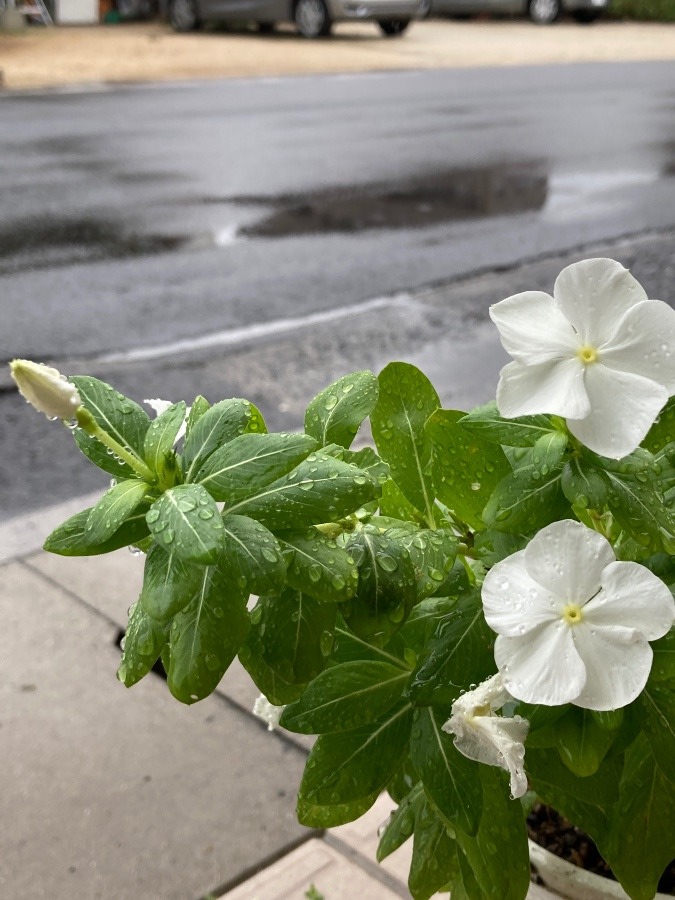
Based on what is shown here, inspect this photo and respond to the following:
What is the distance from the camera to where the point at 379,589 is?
3.60 ft

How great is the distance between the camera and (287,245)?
778 cm

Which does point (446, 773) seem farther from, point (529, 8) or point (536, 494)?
point (529, 8)

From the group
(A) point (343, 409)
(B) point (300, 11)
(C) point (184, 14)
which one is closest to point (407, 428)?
(A) point (343, 409)

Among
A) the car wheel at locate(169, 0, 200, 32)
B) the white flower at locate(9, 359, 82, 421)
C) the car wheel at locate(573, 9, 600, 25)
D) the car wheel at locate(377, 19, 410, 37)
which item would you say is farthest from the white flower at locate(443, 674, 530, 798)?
the car wheel at locate(573, 9, 600, 25)

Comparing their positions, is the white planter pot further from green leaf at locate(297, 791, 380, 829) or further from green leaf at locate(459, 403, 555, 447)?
green leaf at locate(459, 403, 555, 447)

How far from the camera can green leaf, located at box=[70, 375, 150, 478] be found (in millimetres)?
1155

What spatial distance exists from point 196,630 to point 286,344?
4.73 meters

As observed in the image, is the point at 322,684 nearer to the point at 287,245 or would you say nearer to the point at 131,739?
the point at 131,739

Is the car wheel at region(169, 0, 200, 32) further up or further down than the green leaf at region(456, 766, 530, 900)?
further down

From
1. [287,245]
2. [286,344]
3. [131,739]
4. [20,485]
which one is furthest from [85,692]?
[287,245]

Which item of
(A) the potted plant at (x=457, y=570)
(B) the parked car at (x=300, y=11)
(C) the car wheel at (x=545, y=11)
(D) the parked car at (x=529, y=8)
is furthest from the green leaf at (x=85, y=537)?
(C) the car wheel at (x=545, y=11)

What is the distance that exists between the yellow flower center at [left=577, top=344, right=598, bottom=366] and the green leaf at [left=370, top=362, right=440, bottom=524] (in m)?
0.31

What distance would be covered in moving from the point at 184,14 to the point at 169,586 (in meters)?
24.9

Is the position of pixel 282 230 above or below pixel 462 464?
below
